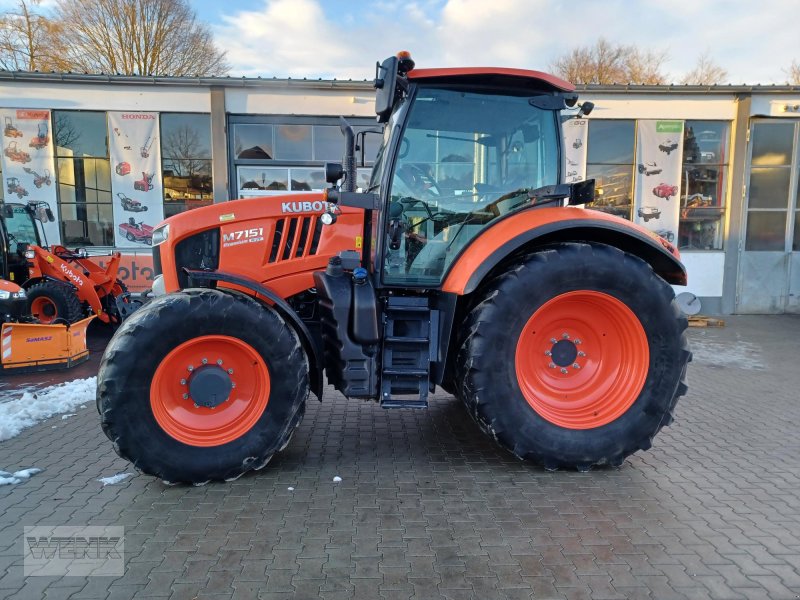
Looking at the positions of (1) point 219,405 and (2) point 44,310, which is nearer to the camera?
(1) point 219,405

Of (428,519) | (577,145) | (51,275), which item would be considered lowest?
(428,519)

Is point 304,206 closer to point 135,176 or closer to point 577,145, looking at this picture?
point 135,176

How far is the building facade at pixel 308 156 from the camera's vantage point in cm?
1048

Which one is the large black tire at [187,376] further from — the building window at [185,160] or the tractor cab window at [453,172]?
the building window at [185,160]

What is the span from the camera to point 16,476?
3291 millimetres

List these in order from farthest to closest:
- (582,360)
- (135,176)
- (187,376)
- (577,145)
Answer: (577,145)
(135,176)
(582,360)
(187,376)

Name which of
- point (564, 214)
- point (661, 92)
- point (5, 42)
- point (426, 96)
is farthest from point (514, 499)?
point (5, 42)

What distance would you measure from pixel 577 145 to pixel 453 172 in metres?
8.81

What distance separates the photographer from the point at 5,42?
17.4 metres

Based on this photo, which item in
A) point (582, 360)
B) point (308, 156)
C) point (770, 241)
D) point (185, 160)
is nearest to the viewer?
point (582, 360)

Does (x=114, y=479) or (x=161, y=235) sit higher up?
(x=161, y=235)

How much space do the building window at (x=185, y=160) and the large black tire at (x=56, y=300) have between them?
125 inches

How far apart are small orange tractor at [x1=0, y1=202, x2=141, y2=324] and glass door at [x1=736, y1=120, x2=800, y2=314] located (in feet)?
41.1

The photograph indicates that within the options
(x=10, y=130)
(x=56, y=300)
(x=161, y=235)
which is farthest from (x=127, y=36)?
(x=161, y=235)
